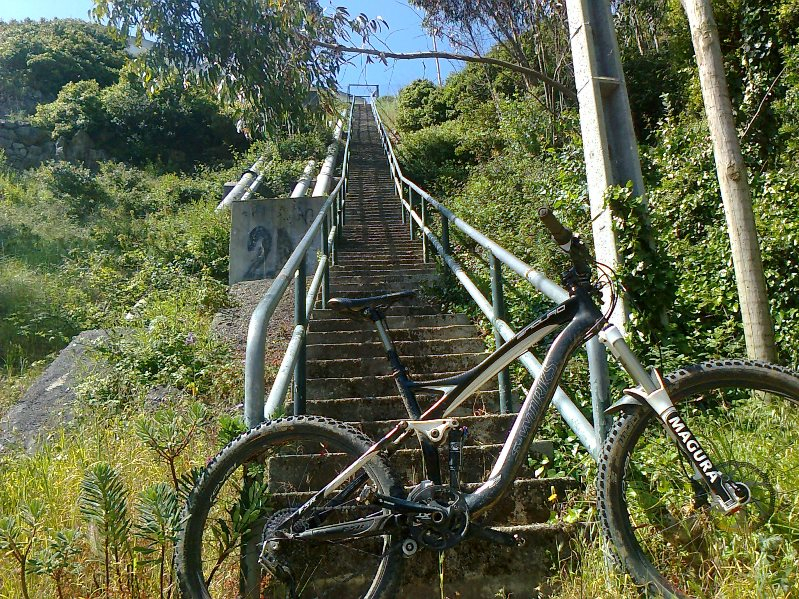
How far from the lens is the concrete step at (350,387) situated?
4.00m

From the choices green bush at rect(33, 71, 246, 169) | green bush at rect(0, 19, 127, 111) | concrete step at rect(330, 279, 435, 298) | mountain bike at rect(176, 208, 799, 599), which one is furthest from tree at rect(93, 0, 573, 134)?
green bush at rect(0, 19, 127, 111)

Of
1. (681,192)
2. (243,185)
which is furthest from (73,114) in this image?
(681,192)

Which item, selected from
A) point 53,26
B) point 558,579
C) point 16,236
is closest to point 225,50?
point 558,579

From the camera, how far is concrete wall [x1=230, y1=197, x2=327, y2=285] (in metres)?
8.02

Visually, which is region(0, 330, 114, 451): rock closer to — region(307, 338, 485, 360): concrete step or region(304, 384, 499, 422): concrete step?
region(307, 338, 485, 360): concrete step

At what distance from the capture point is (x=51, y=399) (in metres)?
5.15

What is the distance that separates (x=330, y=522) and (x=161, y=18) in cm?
487

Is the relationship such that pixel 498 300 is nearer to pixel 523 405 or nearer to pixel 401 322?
pixel 523 405

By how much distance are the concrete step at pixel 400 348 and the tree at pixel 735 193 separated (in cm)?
179

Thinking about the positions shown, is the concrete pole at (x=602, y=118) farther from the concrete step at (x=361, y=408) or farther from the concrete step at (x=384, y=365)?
the concrete step at (x=361, y=408)

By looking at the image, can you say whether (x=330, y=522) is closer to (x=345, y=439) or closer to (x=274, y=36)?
(x=345, y=439)

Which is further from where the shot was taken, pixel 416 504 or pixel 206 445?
pixel 206 445

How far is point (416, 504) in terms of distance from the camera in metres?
2.08

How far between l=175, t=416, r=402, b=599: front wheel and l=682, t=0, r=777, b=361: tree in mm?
2719
